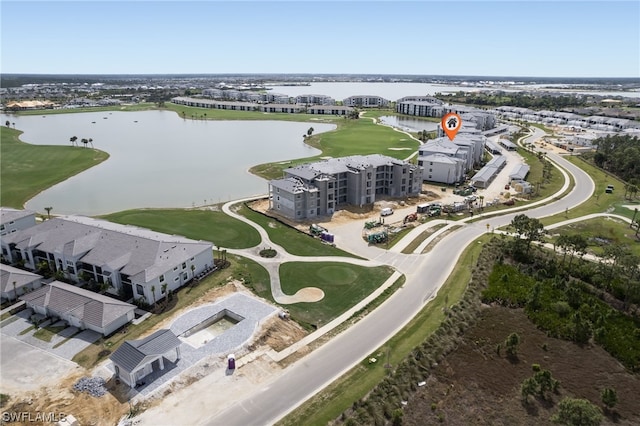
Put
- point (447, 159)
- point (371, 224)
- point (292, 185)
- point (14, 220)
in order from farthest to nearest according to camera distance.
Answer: point (447, 159), point (292, 185), point (371, 224), point (14, 220)

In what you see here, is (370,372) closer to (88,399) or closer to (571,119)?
(88,399)

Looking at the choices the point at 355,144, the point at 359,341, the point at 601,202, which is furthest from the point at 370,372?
the point at 355,144

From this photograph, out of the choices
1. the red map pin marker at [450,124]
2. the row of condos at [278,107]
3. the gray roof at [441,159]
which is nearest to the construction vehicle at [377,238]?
the gray roof at [441,159]

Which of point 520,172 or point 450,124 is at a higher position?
point 450,124

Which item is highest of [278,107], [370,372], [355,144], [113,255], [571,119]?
[278,107]

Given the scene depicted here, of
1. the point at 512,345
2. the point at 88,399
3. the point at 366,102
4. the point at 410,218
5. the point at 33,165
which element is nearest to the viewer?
the point at 88,399

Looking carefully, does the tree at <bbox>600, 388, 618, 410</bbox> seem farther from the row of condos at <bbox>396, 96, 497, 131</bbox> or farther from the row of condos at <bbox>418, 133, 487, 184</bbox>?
the row of condos at <bbox>396, 96, 497, 131</bbox>

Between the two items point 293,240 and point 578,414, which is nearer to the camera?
point 578,414
